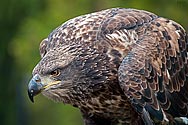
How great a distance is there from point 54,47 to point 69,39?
0.17 meters

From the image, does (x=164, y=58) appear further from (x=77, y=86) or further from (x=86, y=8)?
(x=86, y=8)

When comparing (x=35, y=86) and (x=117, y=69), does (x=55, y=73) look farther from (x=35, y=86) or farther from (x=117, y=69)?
(x=117, y=69)

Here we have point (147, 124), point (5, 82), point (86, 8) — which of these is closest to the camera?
point (147, 124)

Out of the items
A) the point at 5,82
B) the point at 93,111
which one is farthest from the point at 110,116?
the point at 5,82

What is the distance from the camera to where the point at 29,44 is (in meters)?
14.9

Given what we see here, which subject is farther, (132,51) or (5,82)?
(5,82)

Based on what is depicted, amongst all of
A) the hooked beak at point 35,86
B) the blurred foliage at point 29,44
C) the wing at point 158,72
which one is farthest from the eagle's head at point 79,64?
the blurred foliage at point 29,44

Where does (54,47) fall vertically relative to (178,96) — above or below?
above

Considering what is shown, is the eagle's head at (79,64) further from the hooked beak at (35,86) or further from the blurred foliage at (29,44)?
the blurred foliage at (29,44)

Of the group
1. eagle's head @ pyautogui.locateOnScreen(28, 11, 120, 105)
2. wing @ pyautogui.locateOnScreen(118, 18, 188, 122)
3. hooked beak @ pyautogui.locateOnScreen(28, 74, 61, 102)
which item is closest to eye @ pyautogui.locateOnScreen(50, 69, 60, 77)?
eagle's head @ pyautogui.locateOnScreen(28, 11, 120, 105)

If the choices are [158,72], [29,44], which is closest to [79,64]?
[158,72]

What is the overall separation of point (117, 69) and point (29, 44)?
5898mm

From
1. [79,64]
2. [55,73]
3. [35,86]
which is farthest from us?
[79,64]

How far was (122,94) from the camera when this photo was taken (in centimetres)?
921
